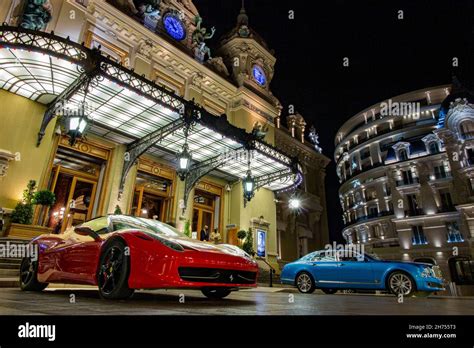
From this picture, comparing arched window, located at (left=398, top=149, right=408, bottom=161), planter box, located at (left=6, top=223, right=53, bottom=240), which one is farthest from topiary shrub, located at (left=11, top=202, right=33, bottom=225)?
arched window, located at (left=398, top=149, right=408, bottom=161)

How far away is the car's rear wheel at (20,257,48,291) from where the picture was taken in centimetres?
565

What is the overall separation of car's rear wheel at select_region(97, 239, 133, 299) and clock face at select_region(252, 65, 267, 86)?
2365cm

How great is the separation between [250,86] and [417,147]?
1249 inches

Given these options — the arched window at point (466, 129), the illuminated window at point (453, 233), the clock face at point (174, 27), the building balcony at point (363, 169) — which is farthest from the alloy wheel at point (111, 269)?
the building balcony at point (363, 169)

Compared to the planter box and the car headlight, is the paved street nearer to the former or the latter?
the car headlight

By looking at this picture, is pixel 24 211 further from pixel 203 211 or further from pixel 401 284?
pixel 401 284

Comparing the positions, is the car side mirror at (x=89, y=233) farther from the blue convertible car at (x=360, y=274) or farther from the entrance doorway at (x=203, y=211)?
the entrance doorway at (x=203, y=211)

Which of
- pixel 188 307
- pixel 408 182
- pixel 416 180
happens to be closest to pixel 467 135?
pixel 416 180

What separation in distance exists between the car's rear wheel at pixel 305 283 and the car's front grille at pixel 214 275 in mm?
5608

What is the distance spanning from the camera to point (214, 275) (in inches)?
172
